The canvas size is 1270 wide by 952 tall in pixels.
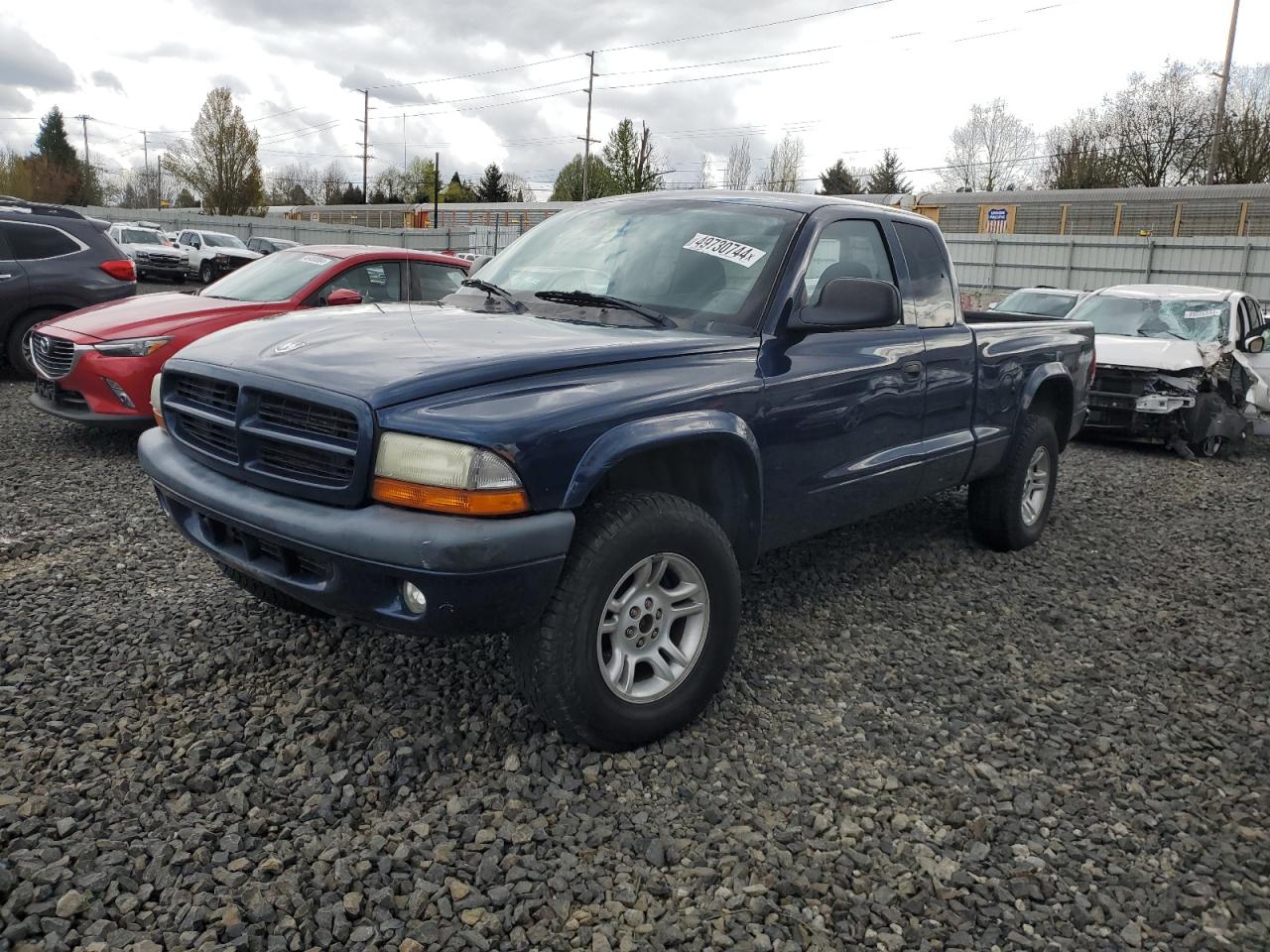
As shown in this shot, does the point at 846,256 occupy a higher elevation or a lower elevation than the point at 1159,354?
higher

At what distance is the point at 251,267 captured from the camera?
303 inches

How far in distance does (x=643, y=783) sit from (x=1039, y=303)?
397 inches

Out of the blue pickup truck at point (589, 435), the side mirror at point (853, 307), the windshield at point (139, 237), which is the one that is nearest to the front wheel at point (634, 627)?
the blue pickup truck at point (589, 435)

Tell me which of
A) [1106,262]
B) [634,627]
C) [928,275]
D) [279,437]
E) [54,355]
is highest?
[1106,262]

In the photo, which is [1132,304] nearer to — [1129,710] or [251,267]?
[1129,710]

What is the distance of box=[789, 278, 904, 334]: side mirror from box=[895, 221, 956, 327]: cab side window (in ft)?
3.20

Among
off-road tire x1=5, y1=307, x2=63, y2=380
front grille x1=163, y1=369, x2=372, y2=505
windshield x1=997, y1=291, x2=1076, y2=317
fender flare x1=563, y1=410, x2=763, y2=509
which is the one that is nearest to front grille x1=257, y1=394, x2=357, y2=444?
front grille x1=163, y1=369, x2=372, y2=505

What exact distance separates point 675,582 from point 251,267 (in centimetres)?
607

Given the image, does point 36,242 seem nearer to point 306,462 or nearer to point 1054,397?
point 306,462

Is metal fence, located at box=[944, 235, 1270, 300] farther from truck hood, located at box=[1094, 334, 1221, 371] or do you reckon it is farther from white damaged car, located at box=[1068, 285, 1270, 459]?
truck hood, located at box=[1094, 334, 1221, 371]

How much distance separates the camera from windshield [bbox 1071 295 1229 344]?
9469mm

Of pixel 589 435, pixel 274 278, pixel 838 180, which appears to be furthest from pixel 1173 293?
pixel 838 180

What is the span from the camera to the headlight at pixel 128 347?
629 centimetres

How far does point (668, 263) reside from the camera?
11.9 feet
